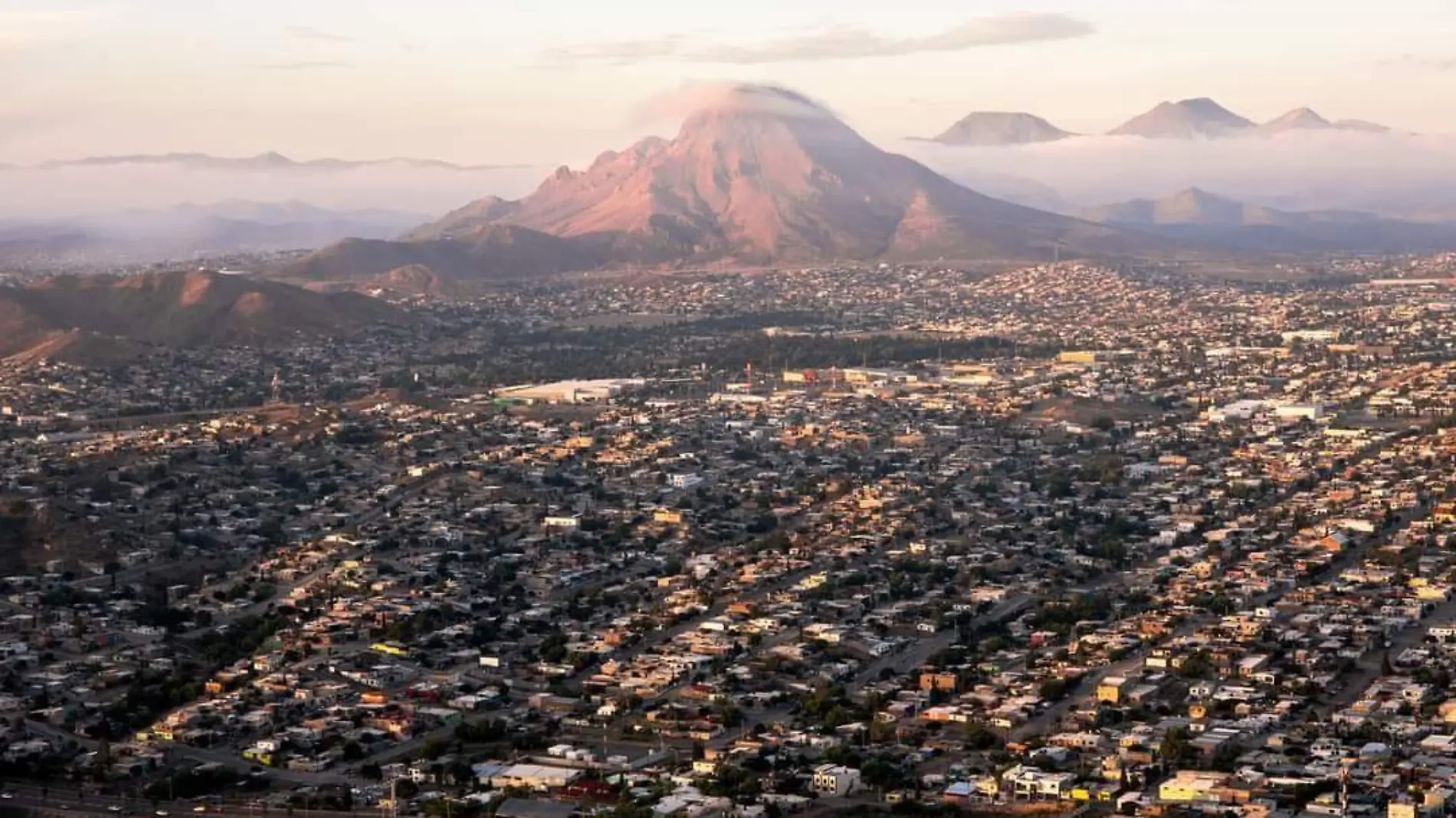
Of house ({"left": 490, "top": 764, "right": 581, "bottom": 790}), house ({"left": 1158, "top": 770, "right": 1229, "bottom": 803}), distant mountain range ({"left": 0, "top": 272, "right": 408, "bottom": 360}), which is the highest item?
distant mountain range ({"left": 0, "top": 272, "right": 408, "bottom": 360})

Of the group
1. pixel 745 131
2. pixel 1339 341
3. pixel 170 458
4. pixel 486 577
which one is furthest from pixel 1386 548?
pixel 745 131

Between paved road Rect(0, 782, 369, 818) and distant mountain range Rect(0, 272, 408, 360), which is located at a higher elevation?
distant mountain range Rect(0, 272, 408, 360)

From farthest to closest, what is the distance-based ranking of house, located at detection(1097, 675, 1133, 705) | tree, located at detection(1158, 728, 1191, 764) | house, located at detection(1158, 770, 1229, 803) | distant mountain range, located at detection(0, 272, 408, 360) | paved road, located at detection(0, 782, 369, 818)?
1. distant mountain range, located at detection(0, 272, 408, 360)
2. house, located at detection(1097, 675, 1133, 705)
3. tree, located at detection(1158, 728, 1191, 764)
4. paved road, located at detection(0, 782, 369, 818)
5. house, located at detection(1158, 770, 1229, 803)

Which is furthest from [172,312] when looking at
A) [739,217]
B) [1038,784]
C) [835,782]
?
[1038,784]

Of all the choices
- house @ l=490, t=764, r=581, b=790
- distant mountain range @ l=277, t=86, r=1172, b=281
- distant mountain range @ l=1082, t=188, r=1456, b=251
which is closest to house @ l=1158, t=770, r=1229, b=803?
house @ l=490, t=764, r=581, b=790

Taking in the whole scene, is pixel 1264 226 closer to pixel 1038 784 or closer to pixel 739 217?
pixel 739 217

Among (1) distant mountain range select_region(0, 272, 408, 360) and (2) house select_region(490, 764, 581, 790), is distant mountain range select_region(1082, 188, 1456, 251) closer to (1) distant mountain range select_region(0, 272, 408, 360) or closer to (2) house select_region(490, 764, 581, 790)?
(1) distant mountain range select_region(0, 272, 408, 360)

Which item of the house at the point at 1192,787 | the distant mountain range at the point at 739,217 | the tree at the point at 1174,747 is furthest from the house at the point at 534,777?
the distant mountain range at the point at 739,217

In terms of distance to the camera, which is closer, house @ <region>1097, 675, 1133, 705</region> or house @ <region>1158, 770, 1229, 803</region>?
house @ <region>1158, 770, 1229, 803</region>
